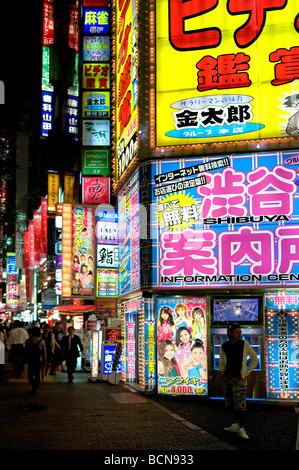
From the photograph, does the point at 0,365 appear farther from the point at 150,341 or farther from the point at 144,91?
the point at 144,91

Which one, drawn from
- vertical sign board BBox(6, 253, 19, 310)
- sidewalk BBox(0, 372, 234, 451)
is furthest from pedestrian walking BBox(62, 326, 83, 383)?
vertical sign board BBox(6, 253, 19, 310)

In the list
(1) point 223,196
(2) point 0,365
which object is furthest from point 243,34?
(2) point 0,365

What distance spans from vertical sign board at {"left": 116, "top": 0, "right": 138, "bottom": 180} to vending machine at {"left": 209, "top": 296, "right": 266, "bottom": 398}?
16.0 feet

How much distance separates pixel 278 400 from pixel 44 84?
2602 centimetres

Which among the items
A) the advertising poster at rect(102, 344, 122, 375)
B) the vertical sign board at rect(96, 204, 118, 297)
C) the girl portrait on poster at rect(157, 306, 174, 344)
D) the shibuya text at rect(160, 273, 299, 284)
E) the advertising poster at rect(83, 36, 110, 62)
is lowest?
the advertising poster at rect(102, 344, 122, 375)

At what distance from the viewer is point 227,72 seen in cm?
1415

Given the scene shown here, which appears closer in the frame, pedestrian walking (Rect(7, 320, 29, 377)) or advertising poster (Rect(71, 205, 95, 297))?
pedestrian walking (Rect(7, 320, 29, 377))

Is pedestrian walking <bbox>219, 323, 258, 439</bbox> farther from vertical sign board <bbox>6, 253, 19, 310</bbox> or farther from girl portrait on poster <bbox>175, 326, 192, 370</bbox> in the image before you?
vertical sign board <bbox>6, 253, 19, 310</bbox>

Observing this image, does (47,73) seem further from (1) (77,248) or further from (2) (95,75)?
(1) (77,248)

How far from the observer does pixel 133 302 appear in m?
16.8

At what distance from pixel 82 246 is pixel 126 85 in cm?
646

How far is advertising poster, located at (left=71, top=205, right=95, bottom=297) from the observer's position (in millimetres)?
20609

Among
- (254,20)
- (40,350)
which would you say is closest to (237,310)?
(40,350)

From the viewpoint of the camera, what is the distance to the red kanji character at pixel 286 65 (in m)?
13.8
